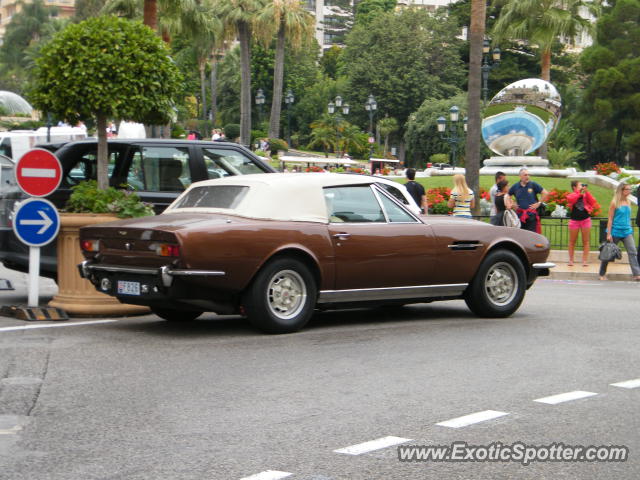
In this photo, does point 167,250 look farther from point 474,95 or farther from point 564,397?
point 474,95

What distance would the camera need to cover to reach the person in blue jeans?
63.5 ft

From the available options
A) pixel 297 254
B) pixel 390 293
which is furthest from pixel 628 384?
pixel 297 254

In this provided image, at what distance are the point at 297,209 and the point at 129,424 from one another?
4.24 metres

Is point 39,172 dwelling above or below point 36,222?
above

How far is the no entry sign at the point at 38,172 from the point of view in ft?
35.0

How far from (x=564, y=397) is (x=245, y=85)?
49560 mm

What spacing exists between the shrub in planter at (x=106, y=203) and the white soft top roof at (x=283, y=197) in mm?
594

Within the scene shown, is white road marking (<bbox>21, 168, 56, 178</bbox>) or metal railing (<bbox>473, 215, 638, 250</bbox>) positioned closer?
white road marking (<bbox>21, 168, 56, 178</bbox>)

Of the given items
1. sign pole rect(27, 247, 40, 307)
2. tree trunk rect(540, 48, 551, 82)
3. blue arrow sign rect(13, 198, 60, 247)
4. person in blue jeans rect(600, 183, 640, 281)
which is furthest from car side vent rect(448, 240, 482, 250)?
tree trunk rect(540, 48, 551, 82)

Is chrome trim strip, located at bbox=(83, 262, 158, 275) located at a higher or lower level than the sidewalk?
higher

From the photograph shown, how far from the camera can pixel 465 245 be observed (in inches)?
433

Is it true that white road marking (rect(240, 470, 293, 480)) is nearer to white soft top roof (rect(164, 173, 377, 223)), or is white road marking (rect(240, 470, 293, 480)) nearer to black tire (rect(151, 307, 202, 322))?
white soft top roof (rect(164, 173, 377, 223))

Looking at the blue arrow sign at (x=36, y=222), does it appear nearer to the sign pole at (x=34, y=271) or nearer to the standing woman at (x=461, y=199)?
the sign pole at (x=34, y=271)

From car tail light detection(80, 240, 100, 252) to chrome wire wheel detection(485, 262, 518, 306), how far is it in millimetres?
4193
